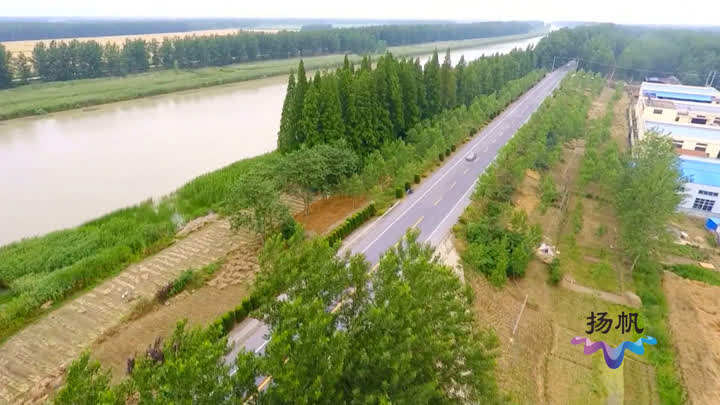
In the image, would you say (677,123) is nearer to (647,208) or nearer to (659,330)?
(647,208)

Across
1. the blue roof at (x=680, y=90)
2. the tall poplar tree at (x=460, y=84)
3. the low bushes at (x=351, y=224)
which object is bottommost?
the low bushes at (x=351, y=224)

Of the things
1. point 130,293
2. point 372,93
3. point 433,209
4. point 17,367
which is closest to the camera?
point 17,367

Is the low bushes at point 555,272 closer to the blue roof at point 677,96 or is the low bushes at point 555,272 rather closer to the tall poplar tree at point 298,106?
the tall poplar tree at point 298,106

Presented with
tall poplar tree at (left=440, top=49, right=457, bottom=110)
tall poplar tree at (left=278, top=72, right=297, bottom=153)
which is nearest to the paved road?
tall poplar tree at (left=440, top=49, right=457, bottom=110)

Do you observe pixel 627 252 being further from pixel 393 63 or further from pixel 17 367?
pixel 17 367

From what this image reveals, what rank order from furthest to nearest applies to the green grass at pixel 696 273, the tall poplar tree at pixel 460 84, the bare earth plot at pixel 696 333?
1. the tall poplar tree at pixel 460 84
2. the green grass at pixel 696 273
3. the bare earth plot at pixel 696 333

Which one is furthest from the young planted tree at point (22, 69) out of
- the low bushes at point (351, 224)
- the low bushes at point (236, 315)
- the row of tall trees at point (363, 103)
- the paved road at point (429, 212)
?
the low bushes at point (236, 315)

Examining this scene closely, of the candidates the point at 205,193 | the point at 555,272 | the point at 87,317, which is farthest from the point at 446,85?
the point at 87,317

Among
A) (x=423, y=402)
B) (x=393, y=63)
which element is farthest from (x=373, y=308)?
(x=393, y=63)
